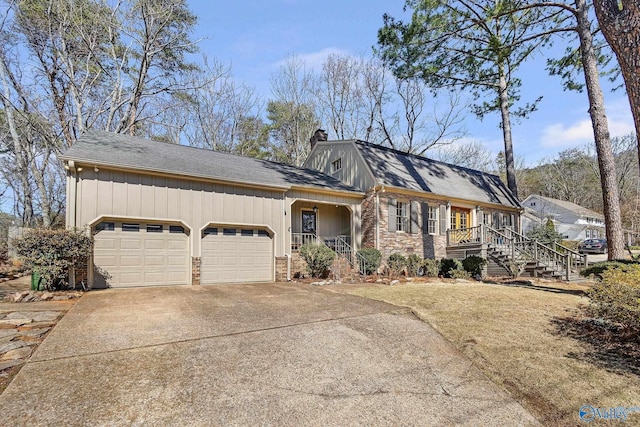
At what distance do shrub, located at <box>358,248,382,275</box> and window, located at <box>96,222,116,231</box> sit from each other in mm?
7945

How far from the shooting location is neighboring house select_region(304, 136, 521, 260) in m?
13.0

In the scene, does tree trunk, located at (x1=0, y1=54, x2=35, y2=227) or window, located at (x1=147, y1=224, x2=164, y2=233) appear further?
tree trunk, located at (x1=0, y1=54, x2=35, y2=227)

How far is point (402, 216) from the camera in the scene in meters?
13.6

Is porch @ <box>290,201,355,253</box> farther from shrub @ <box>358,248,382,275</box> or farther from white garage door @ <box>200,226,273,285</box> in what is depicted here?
white garage door @ <box>200,226,273,285</box>

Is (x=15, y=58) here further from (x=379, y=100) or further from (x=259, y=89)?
(x=379, y=100)

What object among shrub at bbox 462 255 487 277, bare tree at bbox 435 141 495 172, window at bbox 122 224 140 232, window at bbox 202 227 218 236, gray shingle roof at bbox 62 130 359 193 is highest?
bare tree at bbox 435 141 495 172

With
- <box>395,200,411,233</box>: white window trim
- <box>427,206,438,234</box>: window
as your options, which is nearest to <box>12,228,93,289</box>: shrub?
<box>395,200,411,233</box>: white window trim

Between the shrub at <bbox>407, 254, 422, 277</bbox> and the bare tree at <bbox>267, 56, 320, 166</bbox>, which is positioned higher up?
the bare tree at <bbox>267, 56, 320, 166</bbox>

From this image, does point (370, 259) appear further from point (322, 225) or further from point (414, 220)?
point (414, 220)

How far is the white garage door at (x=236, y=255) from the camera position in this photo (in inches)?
380

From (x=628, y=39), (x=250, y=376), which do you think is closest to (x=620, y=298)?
(x=628, y=39)

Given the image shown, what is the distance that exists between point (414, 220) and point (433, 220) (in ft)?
4.51

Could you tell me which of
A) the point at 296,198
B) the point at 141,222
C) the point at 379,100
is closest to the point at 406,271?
the point at 296,198

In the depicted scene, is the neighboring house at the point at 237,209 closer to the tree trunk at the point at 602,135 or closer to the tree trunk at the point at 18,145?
the tree trunk at the point at 602,135
